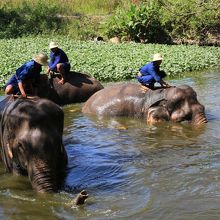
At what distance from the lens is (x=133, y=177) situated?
6738mm

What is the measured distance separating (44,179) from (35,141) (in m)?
Answer: 0.46

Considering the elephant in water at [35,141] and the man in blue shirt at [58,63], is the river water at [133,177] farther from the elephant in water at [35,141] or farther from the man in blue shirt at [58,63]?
the man in blue shirt at [58,63]

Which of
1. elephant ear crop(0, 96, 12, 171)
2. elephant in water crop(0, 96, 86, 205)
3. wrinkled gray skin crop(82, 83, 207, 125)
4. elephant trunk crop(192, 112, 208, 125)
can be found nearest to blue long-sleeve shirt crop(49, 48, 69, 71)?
wrinkled gray skin crop(82, 83, 207, 125)

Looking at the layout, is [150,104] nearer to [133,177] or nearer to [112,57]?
[133,177]

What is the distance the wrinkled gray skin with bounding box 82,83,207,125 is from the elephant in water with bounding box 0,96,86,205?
147 inches

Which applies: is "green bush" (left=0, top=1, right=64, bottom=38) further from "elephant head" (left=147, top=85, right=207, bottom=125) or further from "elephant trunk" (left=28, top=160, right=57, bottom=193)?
"elephant trunk" (left=28, top=160, right=57, bottom=193)

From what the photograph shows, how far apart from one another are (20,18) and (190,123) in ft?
73.0

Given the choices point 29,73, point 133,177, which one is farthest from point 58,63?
point 133,177

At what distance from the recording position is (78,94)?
496 inches

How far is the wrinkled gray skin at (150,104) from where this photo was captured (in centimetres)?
988

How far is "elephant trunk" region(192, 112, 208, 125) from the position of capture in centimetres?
968

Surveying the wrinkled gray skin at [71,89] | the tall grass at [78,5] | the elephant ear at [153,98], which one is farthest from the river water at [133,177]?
the tall grass at [78,5]

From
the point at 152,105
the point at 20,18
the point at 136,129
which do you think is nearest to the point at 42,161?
→ the point at 136,129

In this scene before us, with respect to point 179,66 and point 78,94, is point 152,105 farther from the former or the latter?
point 179,66
